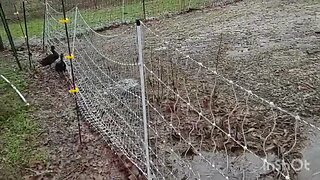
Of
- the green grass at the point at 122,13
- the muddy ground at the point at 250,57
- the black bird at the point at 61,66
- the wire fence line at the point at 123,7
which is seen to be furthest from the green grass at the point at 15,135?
the wire fence line at the point at 123,7

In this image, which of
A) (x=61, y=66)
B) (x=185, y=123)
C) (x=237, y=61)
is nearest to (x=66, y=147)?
(x=185, y=123)

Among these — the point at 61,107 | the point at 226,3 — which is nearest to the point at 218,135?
the point at 61,107

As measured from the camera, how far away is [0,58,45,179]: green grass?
3.06 m

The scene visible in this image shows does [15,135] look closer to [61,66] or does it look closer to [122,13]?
[61,66]

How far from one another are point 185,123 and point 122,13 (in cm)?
535

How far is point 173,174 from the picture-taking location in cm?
287

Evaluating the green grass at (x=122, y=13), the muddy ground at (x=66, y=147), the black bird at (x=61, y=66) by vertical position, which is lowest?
the muddy ground at (x=66, y=147)

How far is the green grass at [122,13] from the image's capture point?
7760 mm

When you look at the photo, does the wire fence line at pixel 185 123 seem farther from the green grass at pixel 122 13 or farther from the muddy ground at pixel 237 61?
the green grass at pixel 122 13

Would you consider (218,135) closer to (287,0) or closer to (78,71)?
(78,71)

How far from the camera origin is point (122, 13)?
8344mm

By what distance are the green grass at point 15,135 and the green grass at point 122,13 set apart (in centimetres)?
339

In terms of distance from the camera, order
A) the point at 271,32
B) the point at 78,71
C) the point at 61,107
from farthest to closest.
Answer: the point at 271,32, the point at 78,71, the point at 61,107

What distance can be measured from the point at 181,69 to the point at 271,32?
6.91ft
